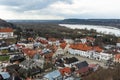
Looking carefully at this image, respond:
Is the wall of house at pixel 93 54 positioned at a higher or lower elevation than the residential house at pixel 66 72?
lower

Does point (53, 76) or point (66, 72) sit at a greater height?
point (53, 76)

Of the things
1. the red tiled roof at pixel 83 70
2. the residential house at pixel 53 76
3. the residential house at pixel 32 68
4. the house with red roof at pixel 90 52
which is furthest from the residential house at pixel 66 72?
the house with red roof at pixel 90 52

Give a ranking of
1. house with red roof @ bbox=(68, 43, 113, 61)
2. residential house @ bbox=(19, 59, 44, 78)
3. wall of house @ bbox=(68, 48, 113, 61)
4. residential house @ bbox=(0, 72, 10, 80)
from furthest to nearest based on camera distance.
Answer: house with red roof @ bbox=(68, 43, 113, 61)
wall of house @ bbox=(68, 48, 113, 61)
residential house @ bbox=(19, 59, 44, 78)
residential house @ bbox=(0, 72, 10, 80)

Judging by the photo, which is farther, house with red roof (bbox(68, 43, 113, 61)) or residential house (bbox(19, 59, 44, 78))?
house with red roof (bbox(68, 43, 113, 61))

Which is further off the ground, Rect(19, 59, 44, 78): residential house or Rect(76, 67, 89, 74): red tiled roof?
Rect(19, 59, 44, 78): residential house

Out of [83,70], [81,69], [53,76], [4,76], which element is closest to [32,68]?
Answer: [53,76]

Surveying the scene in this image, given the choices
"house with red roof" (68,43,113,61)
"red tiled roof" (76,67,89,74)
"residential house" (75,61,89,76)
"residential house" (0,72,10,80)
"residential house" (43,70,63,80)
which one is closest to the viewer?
"residential house" (0,72,10,80)

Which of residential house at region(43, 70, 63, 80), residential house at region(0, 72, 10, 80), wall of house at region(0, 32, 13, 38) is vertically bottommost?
residential house at region(43, 70, 63, 80)

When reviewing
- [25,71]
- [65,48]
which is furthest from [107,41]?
[25,71]

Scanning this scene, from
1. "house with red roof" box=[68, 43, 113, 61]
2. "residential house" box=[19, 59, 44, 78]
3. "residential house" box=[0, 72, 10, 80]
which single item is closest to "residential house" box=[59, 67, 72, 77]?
"residential house" box=[19, 59, 44, 78]

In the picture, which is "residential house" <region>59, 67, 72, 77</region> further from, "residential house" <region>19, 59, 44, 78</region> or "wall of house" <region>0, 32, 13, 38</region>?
"wall of house" <region>0, 32, 13, 38</region>

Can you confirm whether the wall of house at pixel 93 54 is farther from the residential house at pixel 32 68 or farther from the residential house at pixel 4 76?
the residential house at pixel 4 76

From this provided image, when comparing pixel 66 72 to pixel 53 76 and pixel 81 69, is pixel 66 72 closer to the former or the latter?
pixel 81 69
